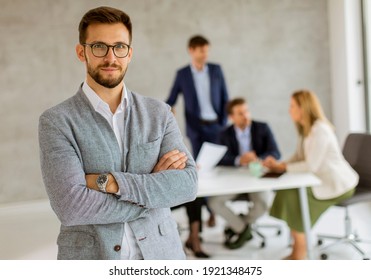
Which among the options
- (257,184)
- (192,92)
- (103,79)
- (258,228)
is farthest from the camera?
(258,228)

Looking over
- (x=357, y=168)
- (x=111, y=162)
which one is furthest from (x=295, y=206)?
(x=111, y=162)

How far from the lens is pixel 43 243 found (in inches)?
68.0

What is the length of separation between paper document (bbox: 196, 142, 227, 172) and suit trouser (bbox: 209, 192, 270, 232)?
0.48 metres

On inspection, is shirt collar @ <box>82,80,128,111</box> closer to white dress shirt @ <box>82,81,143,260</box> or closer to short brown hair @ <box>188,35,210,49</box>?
white dress shirt @ <box>82,81,143,260</box>

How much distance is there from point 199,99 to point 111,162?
1.24 metres

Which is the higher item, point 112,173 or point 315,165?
point 112,173

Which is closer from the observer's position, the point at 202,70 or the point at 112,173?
the point at 112,173

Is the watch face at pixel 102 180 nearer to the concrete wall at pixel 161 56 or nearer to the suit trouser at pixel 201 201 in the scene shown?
the concrete wall at pixel 161 56

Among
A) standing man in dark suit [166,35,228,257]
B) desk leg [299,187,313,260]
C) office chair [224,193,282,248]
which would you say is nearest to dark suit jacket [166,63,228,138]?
standing man in dark suit [166,35,228,257]

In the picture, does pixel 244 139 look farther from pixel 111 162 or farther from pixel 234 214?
pixel 111 162

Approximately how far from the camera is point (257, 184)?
2.69 metres

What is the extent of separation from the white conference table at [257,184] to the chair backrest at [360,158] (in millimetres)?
254

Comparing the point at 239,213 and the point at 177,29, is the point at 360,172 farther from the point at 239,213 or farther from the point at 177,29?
the point at 177,29

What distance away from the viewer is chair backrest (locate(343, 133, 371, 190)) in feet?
8.83
